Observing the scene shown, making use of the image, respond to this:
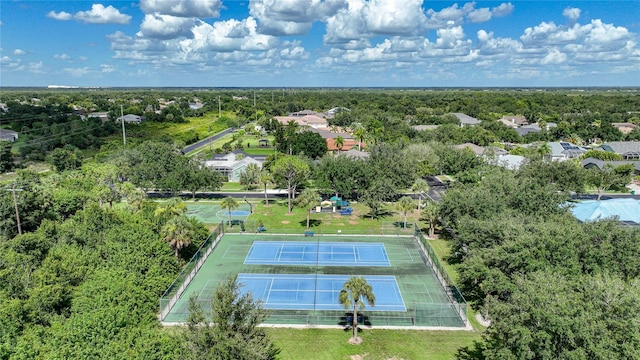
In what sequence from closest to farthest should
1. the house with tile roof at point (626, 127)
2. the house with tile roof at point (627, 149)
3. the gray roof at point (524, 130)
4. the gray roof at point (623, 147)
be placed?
the house with tile roof at point (627, 149) → the gray roof at point (623, 147) → the house with tile roof at point (626, 127) → the gray roof at point (524, 130)

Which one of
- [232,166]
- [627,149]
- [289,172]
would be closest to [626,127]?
[627,149]

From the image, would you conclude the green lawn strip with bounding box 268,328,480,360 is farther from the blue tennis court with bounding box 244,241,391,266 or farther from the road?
the road

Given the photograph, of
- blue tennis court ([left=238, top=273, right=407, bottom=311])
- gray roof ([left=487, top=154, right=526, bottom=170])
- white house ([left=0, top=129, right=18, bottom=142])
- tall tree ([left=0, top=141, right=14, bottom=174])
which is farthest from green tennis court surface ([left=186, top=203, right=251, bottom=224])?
white house ([left=0, top=129, right=18, bottom=142])

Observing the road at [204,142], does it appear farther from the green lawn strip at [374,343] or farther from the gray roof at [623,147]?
the gray roof at [623,147]

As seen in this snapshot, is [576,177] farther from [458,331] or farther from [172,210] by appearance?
[172,210]

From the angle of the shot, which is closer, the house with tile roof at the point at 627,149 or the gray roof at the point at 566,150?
the gray roof at the point at 566,150

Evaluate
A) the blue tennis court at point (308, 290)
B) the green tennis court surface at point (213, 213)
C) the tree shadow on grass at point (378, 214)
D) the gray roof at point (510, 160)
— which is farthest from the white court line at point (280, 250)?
the gray roof at point (510, 160)

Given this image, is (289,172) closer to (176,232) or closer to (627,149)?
(176,232)
